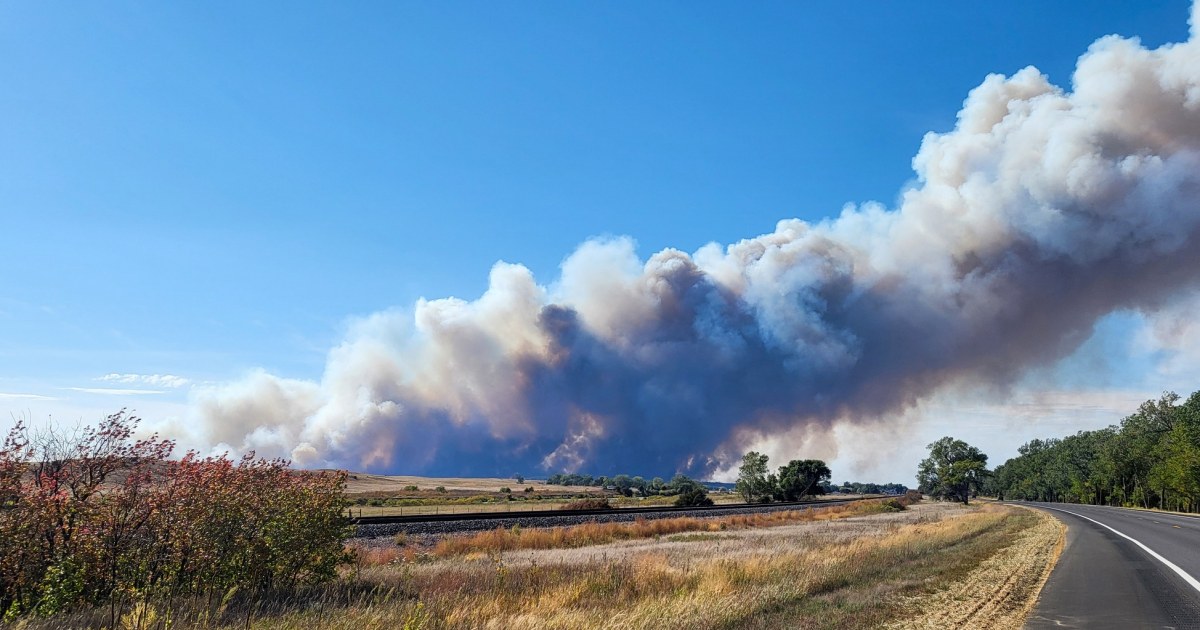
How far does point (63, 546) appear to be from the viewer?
9031mm

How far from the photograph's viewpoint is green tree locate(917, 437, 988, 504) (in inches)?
4550

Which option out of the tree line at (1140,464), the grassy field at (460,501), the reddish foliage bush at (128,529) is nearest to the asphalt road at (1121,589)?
the reddish foliage bush at (128,529)

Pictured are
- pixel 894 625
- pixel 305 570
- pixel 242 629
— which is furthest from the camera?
pixel 305 570

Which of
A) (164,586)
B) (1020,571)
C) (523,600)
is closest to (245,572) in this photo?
(164,586)

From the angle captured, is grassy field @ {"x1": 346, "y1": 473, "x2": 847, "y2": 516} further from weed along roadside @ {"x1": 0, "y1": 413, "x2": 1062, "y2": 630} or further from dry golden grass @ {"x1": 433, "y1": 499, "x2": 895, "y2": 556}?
weed along roadside @ {"x1": 0, "y1": 413, "x2": 1062, "y2": 630}

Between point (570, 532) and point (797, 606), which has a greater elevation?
point (797, 606)

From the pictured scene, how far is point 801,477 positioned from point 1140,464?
5915 centimetres

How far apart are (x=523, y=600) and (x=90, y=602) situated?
22.9ft

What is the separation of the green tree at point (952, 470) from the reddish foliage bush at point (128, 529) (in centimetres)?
12751

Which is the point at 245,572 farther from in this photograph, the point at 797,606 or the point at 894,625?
the point at 894,625

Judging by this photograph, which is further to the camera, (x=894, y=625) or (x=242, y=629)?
(x=894, y=625)

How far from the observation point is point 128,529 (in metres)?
9.45

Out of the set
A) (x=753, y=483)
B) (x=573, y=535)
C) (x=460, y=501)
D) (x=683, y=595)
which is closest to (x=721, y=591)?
(x=683, y=595)

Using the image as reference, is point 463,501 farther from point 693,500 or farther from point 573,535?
point 573,535
